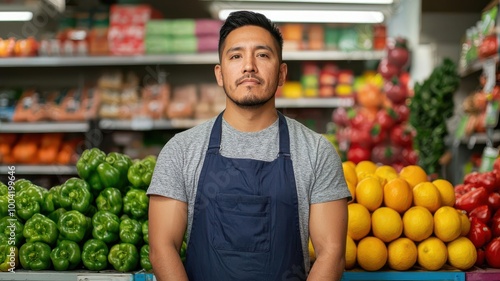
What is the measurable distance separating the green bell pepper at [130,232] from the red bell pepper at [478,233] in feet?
4.27

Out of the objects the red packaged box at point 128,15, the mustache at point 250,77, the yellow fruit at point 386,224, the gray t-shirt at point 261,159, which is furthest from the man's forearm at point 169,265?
the red packaged box at point 128,15

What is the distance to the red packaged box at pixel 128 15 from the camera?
20.3 feet

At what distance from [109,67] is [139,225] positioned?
4.35 m

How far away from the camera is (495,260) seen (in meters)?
2.43

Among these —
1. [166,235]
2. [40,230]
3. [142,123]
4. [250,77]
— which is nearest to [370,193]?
[250,77]

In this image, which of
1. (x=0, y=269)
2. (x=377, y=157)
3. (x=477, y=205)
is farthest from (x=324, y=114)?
(x=0, y=269)

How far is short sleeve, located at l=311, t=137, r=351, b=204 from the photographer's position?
1952mm

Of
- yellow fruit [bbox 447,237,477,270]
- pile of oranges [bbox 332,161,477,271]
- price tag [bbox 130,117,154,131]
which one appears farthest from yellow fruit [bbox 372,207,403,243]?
price tag [bbox 130,117,154,131]

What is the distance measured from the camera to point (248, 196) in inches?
75.4

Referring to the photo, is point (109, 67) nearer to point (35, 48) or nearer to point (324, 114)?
point (35, 48)

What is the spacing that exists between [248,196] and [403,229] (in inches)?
31.7

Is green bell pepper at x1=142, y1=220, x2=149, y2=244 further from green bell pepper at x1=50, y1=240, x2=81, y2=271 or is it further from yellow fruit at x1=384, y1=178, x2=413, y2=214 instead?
yellow fruit at x1=384, y1=178, x2=413, y2=214

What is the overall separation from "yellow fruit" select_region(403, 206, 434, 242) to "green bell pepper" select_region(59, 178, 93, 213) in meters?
1.22

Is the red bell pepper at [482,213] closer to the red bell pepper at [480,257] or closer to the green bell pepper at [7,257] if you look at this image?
the red bell pepper at [480,257]
